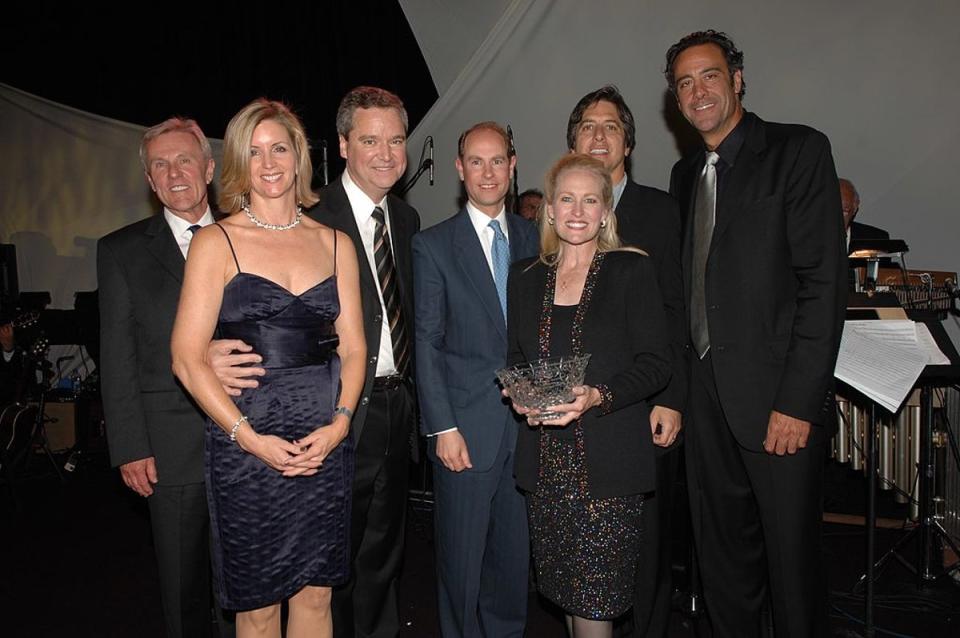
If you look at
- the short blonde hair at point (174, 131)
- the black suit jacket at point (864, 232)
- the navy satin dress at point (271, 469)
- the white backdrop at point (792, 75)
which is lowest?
the navy satin dress at point (271, 469)

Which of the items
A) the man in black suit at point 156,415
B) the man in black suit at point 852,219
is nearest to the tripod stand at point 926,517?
the man in black suit at point 852,219

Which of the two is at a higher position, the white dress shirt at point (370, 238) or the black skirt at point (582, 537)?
the white dress shirt at point (370, 238)

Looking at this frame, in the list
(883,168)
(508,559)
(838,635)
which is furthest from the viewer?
(883,168)

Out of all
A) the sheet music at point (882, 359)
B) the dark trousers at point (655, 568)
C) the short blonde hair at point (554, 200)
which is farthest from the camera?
the sheet music at point (882, 359)

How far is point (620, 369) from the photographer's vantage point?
245 cm

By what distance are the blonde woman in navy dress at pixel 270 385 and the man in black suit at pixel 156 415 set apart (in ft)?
1.44

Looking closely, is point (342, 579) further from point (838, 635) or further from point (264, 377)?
point (838, 635)

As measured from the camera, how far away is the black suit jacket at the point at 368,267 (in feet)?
9.19

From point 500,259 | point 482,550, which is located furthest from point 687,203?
point 482,550

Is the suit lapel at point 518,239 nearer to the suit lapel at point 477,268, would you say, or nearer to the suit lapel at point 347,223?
the suit lapel at point 477,268

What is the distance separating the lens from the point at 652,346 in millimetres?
2455

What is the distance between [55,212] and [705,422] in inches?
352

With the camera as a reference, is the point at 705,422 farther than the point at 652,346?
Yes

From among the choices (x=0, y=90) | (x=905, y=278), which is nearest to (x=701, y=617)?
(x=905, y=278)
